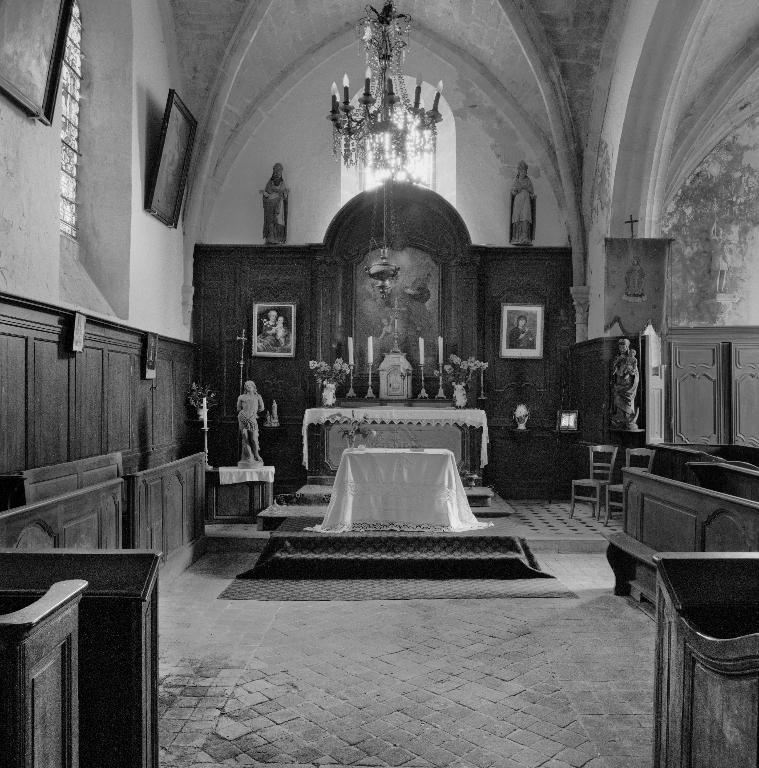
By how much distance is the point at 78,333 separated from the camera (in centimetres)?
696

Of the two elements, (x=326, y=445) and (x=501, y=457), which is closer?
(x=326, y=445)

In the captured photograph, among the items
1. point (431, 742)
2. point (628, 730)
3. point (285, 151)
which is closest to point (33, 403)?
point (431, 742)

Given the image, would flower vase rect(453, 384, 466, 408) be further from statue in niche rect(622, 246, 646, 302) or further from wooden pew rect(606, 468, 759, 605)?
wooden pew rect(606, 468, 759, 605)

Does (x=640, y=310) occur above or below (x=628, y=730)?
above

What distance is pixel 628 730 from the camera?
363 centimetres

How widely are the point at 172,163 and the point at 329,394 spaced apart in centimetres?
405

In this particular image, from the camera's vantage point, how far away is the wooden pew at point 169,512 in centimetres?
620

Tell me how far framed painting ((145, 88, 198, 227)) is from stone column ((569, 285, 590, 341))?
247 inches

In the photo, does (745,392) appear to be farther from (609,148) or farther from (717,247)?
(609,148)

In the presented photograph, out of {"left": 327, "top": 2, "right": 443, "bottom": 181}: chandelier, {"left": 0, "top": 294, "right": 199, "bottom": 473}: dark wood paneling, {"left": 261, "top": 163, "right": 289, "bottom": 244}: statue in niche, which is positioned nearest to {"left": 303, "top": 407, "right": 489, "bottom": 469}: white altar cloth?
{"left": 0, "top": 294, "right": 199, "bottom": 473}: dark wood paneling

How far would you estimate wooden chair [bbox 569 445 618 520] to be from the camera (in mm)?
9320

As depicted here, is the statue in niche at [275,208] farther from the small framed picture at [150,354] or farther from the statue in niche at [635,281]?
the statue in niche at [635,281]

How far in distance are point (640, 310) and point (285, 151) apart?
629cm

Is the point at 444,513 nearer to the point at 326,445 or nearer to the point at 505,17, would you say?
the point at 326,445
